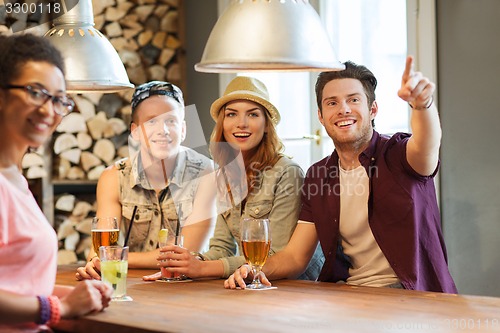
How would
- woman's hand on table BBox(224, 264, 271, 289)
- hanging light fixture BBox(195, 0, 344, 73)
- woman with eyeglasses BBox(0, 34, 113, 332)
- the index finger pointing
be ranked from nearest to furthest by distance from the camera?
woman with eyeglasses BBox(0, 34, 113, 332) → hanging light fixture BBox(195, 0, 344, 73) → the index finger pointing → woman's hand on table BBox(224, 264, 271, 289)

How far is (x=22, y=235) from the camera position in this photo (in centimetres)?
166

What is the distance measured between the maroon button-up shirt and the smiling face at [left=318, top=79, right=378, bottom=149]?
5cm

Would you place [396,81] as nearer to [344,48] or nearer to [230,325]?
[344,48]

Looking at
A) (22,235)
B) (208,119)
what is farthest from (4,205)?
(208,119)

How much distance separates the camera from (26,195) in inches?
68.3

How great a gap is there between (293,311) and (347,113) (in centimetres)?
95

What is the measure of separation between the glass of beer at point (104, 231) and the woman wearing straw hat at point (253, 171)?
1.21 ft

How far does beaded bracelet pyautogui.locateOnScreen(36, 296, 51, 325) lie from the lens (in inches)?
65.2

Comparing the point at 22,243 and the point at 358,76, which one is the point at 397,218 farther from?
the point at 22,243

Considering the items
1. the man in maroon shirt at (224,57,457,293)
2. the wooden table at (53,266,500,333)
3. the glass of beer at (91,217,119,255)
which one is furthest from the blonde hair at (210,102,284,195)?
the wooden table at (53,266,500,333)

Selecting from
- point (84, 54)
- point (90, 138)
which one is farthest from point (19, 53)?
point (90, 138)

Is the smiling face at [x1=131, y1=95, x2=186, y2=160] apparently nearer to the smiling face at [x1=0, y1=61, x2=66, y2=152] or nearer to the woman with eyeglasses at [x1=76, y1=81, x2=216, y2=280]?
the woman with eyeglasses at [x1=76, y1=81, x2=216, y2=280]

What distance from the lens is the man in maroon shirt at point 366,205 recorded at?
2504 millimetres

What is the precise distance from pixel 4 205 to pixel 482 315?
3.49 ft
